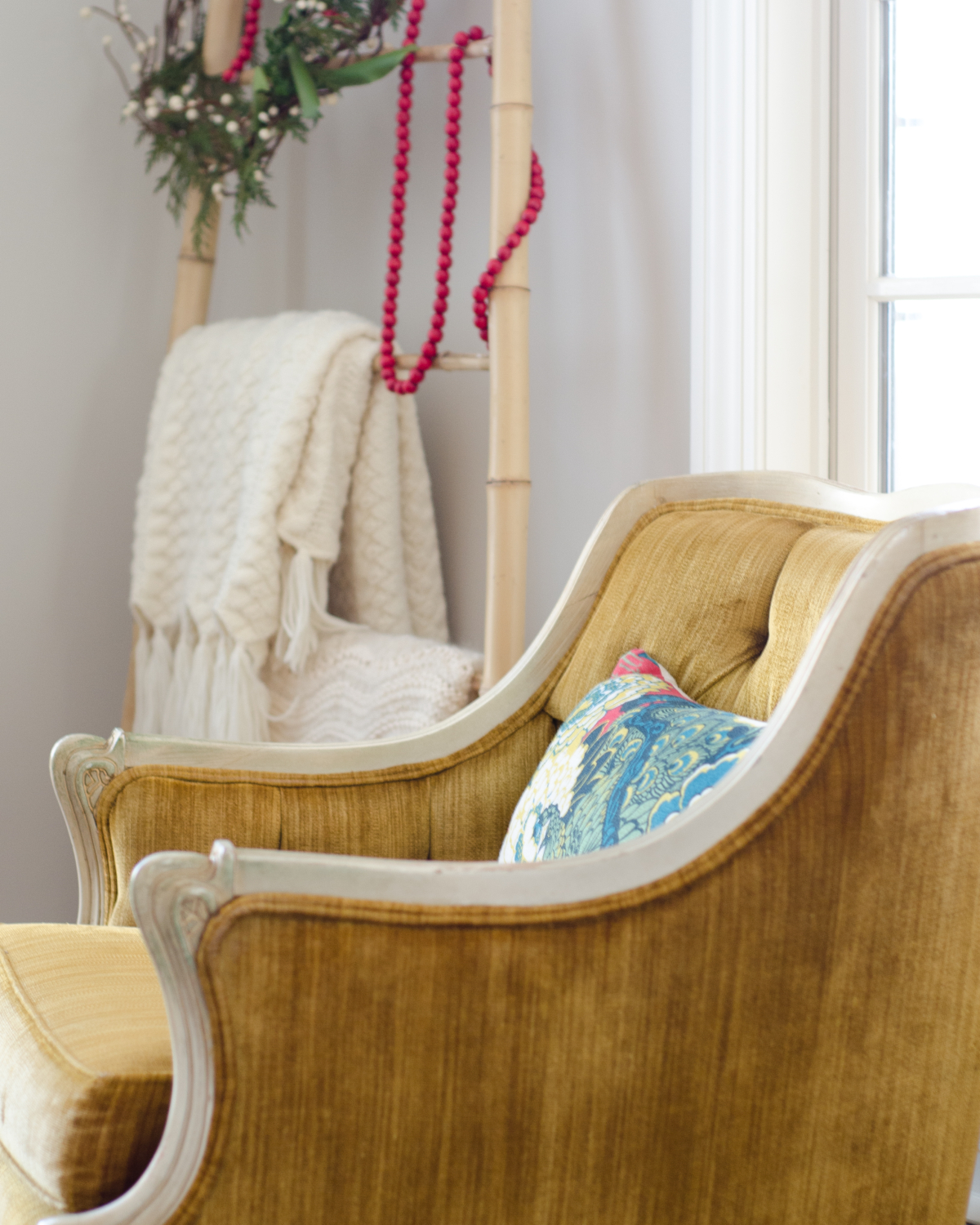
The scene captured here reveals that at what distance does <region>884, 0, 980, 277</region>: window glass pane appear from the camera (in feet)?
4.30

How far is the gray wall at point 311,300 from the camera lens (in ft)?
5.14

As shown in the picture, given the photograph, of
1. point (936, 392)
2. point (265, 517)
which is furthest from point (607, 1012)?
point (265, 517)

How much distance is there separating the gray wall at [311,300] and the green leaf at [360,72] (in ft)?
0.71

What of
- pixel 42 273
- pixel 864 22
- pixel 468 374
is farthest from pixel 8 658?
pixel 864 22

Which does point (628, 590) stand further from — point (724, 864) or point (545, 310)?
point (545, 310)

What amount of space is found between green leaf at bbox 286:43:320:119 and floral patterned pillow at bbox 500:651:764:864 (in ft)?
3.24

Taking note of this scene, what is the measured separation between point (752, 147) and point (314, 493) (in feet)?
2.29

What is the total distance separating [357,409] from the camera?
1.66 meters

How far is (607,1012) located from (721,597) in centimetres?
45

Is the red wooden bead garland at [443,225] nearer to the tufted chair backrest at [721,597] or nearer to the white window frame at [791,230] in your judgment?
the white window frame at [791,230]

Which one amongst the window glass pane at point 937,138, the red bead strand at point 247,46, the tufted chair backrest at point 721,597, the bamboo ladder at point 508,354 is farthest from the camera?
the red bead strand at point 247,46

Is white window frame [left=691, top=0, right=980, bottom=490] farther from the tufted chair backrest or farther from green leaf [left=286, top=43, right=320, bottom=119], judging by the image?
green leaf [left=286, top=43, right=320, bottom=119]

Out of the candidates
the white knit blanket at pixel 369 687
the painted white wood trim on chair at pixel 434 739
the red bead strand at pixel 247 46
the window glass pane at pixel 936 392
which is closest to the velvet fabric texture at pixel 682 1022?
Result: the painted white wood trim on chair at pixel 434 739

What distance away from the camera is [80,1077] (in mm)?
688
